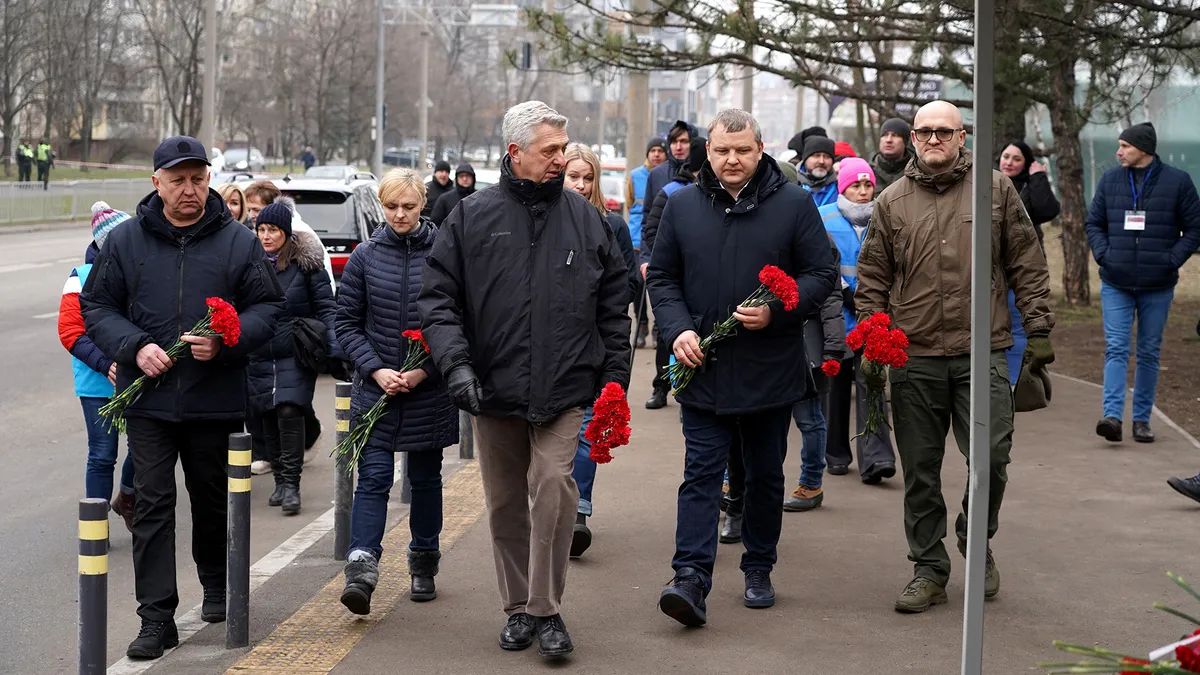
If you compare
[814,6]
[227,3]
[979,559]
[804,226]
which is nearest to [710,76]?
[814,6]

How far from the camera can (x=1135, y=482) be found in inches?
373

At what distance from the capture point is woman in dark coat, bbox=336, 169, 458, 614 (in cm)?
654

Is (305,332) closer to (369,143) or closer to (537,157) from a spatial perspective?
(537,157)

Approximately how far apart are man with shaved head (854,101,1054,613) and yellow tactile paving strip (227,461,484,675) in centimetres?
215

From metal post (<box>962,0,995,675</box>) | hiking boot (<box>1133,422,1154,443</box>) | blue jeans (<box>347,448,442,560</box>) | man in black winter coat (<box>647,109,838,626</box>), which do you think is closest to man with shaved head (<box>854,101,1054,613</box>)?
man in black winter coat (<box>647,109,838,626</box>)

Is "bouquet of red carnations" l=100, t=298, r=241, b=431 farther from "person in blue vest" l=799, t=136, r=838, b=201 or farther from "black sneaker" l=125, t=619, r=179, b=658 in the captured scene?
"person in blue vest" l=799, t=136, r=838, b=201

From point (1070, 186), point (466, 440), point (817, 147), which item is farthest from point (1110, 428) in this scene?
point (1070, 186)

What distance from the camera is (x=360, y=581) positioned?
6.30m

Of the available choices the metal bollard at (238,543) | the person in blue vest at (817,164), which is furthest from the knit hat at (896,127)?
the metal bollard at (238,543)

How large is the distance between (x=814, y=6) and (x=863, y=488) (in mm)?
6333

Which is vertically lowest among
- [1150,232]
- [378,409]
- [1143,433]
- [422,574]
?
[422,574]

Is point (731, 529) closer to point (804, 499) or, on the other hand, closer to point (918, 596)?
point (804, 499)

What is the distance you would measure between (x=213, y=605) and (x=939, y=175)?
11.1ft

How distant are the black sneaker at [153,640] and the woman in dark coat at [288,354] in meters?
2.74
